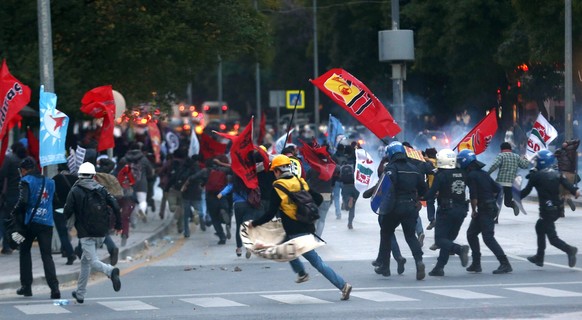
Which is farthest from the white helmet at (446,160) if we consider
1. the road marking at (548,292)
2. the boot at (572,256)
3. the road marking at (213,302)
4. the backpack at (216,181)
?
the backpack at (216,181)

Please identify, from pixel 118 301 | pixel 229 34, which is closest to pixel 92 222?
pixel 118 301

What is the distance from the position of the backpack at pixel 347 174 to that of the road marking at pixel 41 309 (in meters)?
10.1

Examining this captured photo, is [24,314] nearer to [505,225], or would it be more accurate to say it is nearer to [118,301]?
[118,301]

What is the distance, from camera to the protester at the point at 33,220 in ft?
47.5

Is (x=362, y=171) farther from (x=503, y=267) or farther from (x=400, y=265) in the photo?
(x=503, y=267)

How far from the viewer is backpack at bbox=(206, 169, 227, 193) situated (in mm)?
Result: 21891

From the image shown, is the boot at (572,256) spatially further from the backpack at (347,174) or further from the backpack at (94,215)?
the backpack at (347,174)

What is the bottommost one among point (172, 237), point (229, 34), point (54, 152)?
point (172, 237)

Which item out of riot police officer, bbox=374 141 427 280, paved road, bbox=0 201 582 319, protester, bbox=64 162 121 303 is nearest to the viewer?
paved road, bbox=0 201 582 319

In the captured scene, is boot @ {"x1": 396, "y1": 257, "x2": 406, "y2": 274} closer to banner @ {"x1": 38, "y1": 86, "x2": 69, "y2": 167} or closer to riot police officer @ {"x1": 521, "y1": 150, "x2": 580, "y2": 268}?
riot police officer @ {"x1": 521, "y1": 150, "x2": 580, "y2": 268}

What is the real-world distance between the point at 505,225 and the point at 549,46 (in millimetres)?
14471

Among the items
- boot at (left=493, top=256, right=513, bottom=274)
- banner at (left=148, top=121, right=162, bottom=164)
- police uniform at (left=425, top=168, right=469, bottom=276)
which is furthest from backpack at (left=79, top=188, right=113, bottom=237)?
banner at (left=148, top=121, right=162, bottom=164)

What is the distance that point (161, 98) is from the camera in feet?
97.7

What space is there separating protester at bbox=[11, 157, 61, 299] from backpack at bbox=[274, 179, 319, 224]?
2943 millimetres
